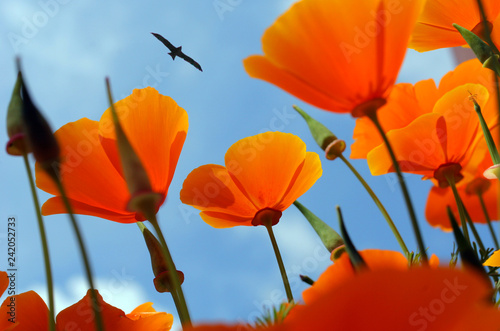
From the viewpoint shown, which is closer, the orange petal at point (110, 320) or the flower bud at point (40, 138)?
the flower bud at point (40, 138)

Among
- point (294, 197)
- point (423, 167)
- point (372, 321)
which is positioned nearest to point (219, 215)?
point (294, 197)

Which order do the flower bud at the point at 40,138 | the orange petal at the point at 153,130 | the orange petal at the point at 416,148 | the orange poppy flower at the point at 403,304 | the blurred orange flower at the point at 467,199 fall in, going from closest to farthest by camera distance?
the orange poppy flower at the point at 403,304 → the flower bud at the point at 40,138 → the orange petal at the point at 153,130 → the orange petal at the point at 416,148 → the blurred orange flower at the point at 467,199

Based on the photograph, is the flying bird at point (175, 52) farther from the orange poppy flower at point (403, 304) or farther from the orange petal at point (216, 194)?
the orange poppy flower at point (403, 304)

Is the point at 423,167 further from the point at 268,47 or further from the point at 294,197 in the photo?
the point at 268,47

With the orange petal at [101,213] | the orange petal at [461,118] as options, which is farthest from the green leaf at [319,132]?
the orange petal at [101,213]

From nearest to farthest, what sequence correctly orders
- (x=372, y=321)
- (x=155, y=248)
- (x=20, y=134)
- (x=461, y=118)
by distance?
(x=372, y=321) → (x=20, y=134) → (x=155, y=248) → (x=461, y=118)

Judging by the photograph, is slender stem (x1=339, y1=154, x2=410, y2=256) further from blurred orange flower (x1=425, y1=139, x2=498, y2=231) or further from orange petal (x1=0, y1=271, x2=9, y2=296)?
orange petal (x1=0, y1=271, x2=9, y2=296)

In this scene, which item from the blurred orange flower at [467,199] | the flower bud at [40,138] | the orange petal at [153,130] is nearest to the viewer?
the flower bud at [40,138]

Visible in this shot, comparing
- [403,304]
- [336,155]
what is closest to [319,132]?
[336,155]
